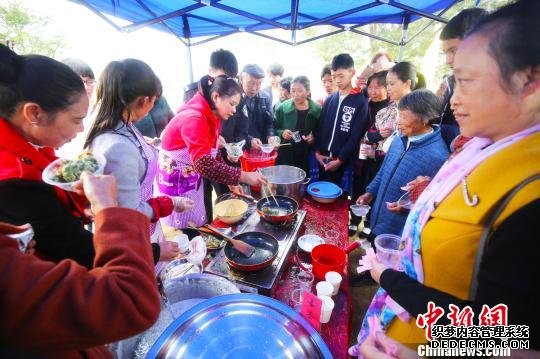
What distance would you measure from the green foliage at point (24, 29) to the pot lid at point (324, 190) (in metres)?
8.65

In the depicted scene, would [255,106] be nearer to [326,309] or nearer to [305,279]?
[305,279]

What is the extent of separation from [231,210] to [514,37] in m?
2.10

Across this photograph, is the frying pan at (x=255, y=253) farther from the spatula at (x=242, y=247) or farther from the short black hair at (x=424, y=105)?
the short black hair at (x=424, y=105)

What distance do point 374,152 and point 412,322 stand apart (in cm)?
298

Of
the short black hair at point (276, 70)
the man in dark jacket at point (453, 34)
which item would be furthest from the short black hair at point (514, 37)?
the short black hair at point (276, 70)

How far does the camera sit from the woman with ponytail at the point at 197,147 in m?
2.52

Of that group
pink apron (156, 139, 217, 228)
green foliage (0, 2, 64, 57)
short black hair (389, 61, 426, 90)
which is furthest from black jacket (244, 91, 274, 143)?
green foliage (0, 2, 64, 57)

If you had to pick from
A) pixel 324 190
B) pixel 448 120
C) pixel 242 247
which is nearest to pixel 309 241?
pixel 242 247

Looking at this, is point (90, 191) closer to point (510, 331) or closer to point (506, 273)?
point (506, 273)

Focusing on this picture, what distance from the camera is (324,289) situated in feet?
5.57

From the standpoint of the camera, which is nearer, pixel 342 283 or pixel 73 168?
pixel 73 168

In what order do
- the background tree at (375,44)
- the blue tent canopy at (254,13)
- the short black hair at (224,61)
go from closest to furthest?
the short black hair at (224,61) → the blue tent canopy at (254,13) → the background tree at (375,44)

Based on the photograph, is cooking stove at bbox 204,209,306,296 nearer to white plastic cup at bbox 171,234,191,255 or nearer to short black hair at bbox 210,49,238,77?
white plastic cup at bbox 171,234,191,255

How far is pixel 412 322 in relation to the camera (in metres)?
1.28
